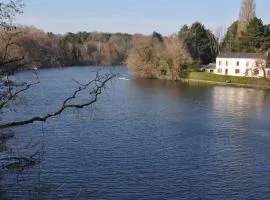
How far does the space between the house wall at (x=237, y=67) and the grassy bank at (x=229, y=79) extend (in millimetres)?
2916

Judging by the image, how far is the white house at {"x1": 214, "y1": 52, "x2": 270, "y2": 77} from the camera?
58875 millimetres

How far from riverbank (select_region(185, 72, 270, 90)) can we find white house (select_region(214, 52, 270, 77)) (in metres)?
2.51

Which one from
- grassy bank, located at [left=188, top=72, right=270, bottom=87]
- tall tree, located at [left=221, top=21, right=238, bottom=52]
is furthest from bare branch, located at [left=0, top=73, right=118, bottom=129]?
tall tree, located at [left=221, top=21, right=238, bottom=52]

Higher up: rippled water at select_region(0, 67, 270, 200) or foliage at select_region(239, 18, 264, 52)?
foliage at select_region(239, 18, 264, 52)

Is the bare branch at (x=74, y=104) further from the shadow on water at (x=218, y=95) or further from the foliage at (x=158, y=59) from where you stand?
the foliage at (x=158, y=59)

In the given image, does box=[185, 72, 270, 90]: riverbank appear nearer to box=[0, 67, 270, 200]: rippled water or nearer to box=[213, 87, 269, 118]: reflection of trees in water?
box=[213, 87, 269, 118]: reflection of trees in water

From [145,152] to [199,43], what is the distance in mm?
52117

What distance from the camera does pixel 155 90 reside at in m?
48.0

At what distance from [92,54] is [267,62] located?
44693 millimetres

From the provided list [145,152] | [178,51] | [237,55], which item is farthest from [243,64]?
[145,152]

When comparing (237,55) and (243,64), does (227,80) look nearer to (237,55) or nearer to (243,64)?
(243,64)

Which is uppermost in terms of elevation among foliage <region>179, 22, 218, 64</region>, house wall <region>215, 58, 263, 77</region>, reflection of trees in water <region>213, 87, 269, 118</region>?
foliage <region>179, 22, 218, 64</region>

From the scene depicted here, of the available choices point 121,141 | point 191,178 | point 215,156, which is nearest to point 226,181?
point 191,178

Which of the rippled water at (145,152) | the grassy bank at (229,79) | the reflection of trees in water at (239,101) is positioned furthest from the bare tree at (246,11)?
the rippled water at (145,152)
